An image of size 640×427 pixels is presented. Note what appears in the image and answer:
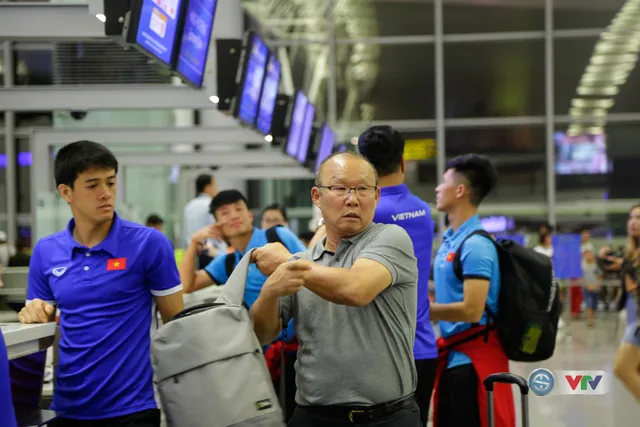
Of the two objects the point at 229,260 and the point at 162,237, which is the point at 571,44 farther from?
the point at 162,237

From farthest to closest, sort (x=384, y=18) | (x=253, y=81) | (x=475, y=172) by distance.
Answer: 1. (x=384, y=18)
2. (x=253, y=81)
3. (x=475, y=172)

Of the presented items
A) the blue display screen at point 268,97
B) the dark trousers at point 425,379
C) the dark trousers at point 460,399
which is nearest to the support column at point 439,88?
the blue display screen at point 268,97

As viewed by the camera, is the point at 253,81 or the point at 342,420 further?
the point at 253,81

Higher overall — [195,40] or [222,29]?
[222,29]

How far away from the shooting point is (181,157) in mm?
9102

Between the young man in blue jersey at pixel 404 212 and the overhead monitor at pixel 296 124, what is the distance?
5161 millimetres

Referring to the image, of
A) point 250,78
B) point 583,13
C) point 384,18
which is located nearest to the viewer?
point 250,78

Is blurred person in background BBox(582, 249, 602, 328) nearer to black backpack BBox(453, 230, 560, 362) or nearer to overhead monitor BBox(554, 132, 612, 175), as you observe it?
overhead monitor BBox(554, 132, 612, 175)

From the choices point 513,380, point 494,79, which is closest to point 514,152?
point 494,79

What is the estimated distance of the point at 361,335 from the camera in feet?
7.52

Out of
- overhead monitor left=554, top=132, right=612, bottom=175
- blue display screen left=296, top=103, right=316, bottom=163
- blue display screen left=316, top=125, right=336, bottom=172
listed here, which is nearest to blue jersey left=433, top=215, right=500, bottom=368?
blue display screen left=296, top=103, right=316, bottom=163

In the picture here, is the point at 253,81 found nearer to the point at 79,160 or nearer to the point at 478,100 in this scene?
the point at 79,160

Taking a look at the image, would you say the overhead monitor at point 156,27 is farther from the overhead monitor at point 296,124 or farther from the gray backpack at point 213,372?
the overhead monitor at point 296,124

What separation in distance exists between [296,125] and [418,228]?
5824 mm
